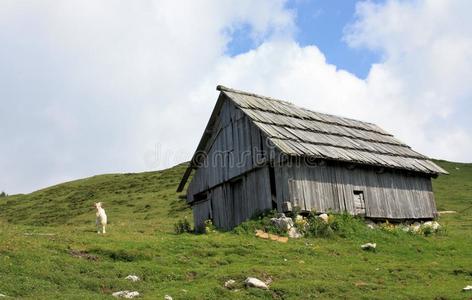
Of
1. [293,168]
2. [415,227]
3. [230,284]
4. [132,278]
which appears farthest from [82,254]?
[415,227]

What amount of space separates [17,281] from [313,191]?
15.3 m

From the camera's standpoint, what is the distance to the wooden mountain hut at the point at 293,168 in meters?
26.5

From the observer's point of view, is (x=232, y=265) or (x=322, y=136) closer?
(x=232, y=265)

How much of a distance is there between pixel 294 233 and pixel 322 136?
24.9 feet

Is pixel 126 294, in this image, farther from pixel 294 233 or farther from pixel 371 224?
pixel 371 224

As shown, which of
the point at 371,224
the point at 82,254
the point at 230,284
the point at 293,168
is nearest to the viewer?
the point at 230,284

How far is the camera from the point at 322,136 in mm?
30094

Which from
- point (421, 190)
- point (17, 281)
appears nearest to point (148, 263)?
point (17, 281)

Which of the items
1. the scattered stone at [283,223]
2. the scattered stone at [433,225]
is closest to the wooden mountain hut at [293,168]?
the scattered stone at [433,225]

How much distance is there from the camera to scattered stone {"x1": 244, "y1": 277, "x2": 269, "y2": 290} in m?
15.7

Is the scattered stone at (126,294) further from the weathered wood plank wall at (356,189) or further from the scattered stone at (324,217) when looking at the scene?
the scattered stone at (324,217)

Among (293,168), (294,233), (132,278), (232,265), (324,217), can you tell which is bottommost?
(132,278)

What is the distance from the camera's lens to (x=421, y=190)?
3269 cm

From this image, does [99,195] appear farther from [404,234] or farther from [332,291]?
[332,291]
